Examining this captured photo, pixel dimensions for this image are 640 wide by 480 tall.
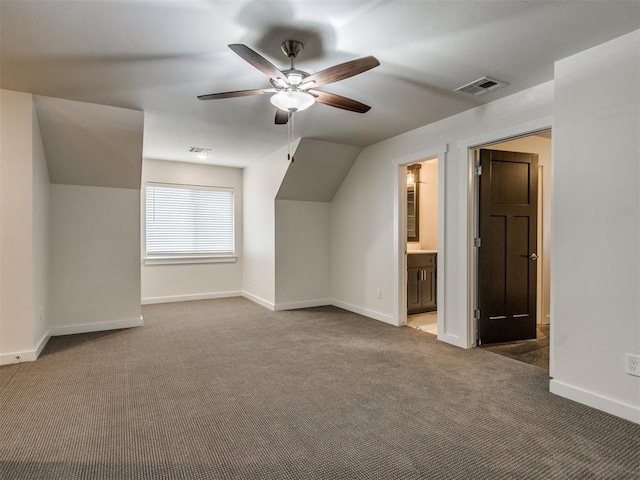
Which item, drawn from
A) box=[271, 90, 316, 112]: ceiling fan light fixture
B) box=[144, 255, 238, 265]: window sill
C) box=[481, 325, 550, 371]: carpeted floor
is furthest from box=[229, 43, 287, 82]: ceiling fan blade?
box=[144, 255, 238, 265]: window sill

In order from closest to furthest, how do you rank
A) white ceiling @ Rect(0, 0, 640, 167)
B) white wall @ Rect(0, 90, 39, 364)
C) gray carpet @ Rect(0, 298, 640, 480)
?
gray carpet @ Rect(0, 298, 640, 480), white ceiling @ Rect(0, 0, 640, 167), white wall @ Rect(0, 90, 39, 364)

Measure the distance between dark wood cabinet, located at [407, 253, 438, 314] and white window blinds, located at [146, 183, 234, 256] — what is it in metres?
3.39

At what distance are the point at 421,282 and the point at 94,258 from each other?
438 centimetres

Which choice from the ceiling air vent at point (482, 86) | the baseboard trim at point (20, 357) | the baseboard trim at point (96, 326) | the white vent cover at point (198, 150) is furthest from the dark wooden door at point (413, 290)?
the baseboard trim at point (20, 357)

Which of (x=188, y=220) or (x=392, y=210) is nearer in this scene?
(x=392, y=210)

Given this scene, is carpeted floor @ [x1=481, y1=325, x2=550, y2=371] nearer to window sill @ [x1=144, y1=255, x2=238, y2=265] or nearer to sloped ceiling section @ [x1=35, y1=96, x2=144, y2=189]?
sloped ceiling section @ [x1=35, y1=96, x2=144, y2=189]

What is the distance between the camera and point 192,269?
652 cm

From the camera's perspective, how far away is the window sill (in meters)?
6.19

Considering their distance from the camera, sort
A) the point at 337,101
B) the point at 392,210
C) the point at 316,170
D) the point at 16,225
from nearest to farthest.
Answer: the point at 337,101 → the point at 16,225 → the point at 392,210 → the point at 316,170

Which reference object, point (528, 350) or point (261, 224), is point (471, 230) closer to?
point (528, 350)

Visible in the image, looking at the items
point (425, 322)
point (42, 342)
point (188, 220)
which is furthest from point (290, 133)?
point (42, 342)

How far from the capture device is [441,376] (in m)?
3.02

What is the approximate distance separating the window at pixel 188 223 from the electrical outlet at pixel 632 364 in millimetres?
5806

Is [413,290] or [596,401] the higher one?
[413,290]
